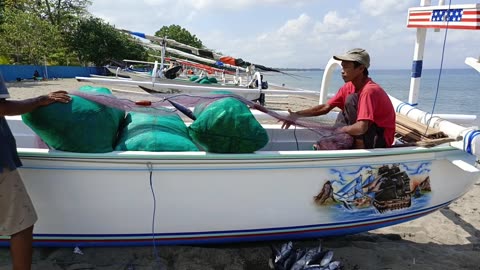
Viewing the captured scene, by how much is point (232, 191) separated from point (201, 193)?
0.71 ft

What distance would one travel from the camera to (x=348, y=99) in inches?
126

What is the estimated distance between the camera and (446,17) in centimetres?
399

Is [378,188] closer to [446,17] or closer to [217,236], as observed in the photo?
[217,236]

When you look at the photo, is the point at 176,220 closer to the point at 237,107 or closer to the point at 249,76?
the point at 237,107

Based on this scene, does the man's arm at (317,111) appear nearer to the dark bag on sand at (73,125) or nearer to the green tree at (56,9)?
the dark bag on sand at (73,125)

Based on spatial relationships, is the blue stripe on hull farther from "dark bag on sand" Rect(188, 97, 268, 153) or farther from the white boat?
"dark bag on sand" Rect(188, 97, 268, 153)

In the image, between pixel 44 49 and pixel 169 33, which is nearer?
pixel 44 49

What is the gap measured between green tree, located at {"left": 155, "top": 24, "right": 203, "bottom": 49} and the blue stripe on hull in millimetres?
53421

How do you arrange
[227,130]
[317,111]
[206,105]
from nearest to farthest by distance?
[227,130] → [206,105] → [317,111]

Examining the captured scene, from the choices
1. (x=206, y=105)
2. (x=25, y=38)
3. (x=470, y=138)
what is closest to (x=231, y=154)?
(x=206, y=105)

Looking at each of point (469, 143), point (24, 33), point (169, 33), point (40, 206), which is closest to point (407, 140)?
point (469, 143)

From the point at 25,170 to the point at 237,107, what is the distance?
56.1 inches

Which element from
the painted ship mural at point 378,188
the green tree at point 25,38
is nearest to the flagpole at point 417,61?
the painted ship mural at point 378,188

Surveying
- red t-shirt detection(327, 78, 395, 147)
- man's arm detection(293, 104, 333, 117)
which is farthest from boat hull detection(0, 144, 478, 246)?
man's arm detection(293, 104, 333, 117)
